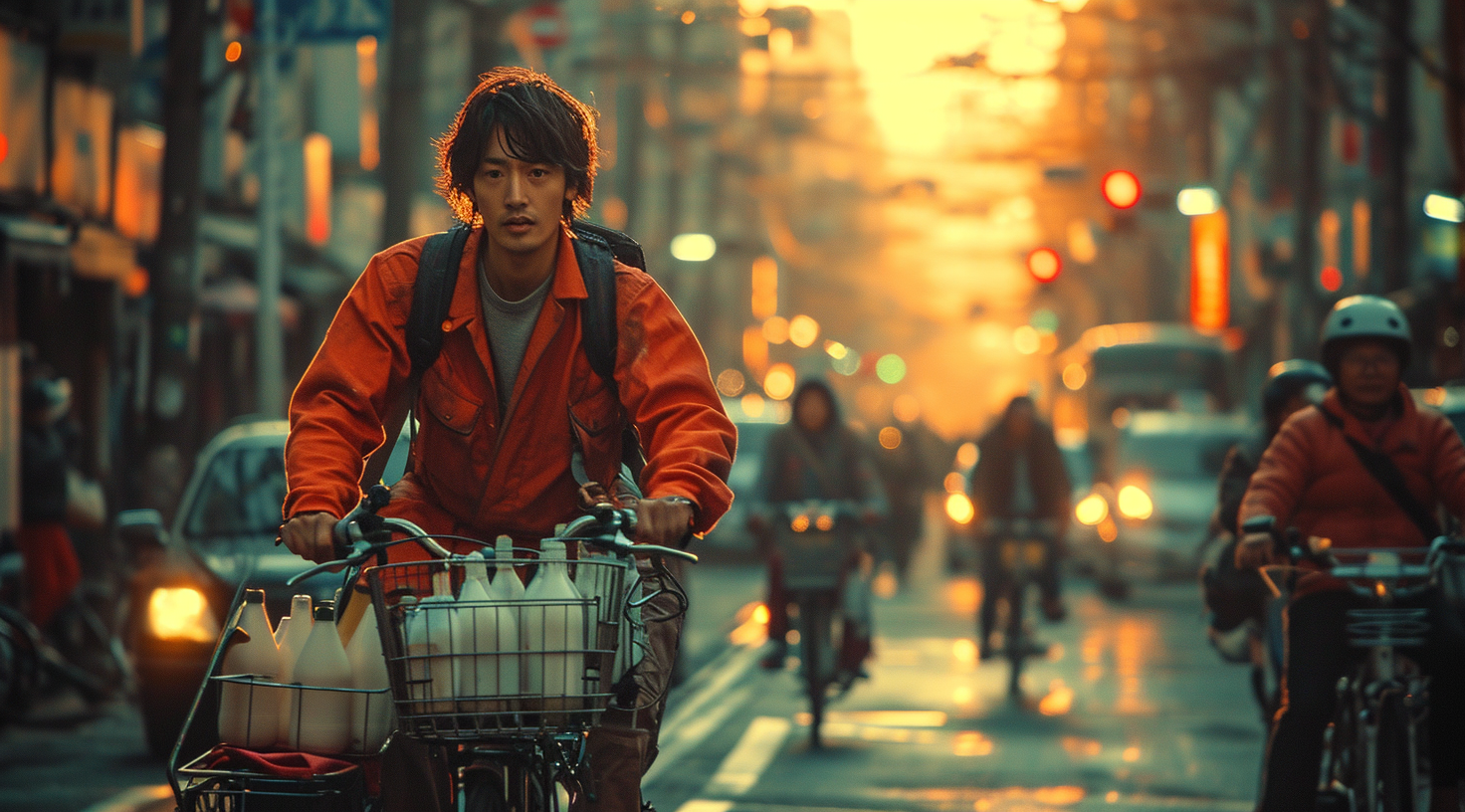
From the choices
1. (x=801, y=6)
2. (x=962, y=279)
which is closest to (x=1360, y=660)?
(x=801, y=6)

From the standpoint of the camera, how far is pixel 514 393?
13.8 ft

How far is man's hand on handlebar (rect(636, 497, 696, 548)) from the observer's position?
12.6 ft

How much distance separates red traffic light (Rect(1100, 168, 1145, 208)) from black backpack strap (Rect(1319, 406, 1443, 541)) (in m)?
19.9

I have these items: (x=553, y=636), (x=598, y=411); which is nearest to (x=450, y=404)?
(x=598, y=411)

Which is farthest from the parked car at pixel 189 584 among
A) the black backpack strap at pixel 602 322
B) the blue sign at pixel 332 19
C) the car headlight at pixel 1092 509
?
the car headlight at pixel 1092 509

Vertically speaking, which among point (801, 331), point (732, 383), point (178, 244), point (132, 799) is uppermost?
point (801, 331)

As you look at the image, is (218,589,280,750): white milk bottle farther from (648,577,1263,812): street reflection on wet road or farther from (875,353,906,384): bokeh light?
(875,353,906,384): bokeh light

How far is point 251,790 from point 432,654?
1.32 ft

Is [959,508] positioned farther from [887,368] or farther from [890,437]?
[887,368]

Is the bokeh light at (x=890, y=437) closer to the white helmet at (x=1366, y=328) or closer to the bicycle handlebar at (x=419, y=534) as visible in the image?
the white helmet at (x=1366, y=328)

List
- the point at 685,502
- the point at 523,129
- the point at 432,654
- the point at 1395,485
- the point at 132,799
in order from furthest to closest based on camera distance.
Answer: the point at 132,799
the point at 1395,485
the point at 523,129
the point at 685,502
the point at 432,654

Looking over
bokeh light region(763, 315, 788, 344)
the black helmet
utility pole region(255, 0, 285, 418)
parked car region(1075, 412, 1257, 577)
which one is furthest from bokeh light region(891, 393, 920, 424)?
bokeh light region(763, 315, 788, 344)

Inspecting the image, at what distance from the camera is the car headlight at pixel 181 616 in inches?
380

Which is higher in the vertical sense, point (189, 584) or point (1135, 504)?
point (1135, 504)
